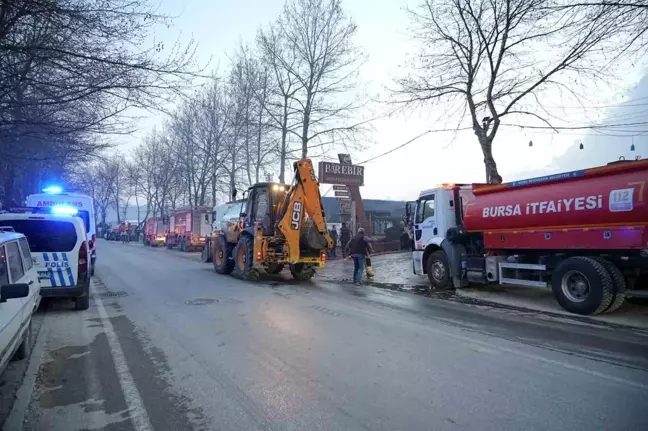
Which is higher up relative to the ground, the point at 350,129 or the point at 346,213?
the point at 350,129

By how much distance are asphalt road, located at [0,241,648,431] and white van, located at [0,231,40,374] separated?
0.41 meters

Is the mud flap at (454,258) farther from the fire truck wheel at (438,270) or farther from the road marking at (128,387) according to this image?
the road marking at (128,387)

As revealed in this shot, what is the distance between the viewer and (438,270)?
38.3ft

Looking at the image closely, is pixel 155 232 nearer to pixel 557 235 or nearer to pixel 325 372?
pixel 557 235

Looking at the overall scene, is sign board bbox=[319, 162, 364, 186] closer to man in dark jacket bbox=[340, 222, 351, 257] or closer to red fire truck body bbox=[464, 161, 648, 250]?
man in dark jacket bbox=[340, 222, 351, 257]

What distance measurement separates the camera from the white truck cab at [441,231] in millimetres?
11367

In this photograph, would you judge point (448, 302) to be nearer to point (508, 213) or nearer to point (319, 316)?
point (508, 213)

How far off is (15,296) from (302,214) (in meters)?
9.42

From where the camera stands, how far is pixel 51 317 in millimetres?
7754

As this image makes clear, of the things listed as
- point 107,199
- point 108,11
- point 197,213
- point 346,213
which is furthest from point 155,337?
point 107,199

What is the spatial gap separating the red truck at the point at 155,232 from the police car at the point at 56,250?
104ft

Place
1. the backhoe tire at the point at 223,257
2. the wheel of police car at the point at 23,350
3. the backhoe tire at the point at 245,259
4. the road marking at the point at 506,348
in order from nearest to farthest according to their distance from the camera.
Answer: the road marking at the point at 506,348 → the wheel of police car at the point at 23,350 → the backhoe tire at the point at 245,259 → the backhoe tire at the point at 223,257

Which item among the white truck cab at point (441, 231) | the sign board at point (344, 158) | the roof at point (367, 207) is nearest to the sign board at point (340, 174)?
the sign board at point (344, 158)

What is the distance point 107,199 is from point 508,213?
226ft
